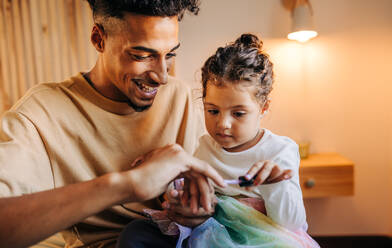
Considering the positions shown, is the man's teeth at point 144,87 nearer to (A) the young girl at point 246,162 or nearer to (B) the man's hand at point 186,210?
(A) the young girl at point 246,162

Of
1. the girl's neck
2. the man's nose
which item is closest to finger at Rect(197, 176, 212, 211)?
the girl's neck

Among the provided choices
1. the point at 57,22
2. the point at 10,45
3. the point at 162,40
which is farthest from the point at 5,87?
the point at 162,40

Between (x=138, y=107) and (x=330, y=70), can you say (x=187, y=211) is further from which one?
(x=330, y=70)

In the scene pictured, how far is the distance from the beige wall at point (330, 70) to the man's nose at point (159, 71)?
119 centimetres

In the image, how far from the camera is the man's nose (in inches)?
37.5

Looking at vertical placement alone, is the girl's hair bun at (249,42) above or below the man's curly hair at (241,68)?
above

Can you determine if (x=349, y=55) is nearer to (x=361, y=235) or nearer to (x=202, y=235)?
(x=361, y=235)

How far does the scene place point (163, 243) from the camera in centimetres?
90

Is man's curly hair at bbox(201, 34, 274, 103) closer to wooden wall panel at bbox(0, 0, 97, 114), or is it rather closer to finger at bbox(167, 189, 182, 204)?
finger at bbox(167, 189, 182, 204)

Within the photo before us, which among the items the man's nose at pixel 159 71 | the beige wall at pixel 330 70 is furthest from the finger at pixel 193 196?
the beige wall at pixel 330 70

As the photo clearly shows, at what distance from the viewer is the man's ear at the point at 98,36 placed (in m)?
1.01

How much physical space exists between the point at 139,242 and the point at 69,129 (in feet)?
1.46

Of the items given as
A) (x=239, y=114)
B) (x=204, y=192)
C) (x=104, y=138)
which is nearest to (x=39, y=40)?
(x=104, y=138)

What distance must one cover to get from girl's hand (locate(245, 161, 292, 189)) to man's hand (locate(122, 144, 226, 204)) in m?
0.08
